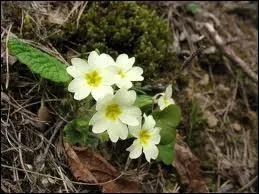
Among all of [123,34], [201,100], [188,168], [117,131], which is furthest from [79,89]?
[201,100]

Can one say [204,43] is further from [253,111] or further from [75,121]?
[75,121]

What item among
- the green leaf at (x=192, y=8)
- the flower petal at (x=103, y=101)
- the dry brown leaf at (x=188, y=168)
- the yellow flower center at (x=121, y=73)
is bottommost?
the dry brown leaf at (x=188, y=168)

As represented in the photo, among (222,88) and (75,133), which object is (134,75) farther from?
(222,88)

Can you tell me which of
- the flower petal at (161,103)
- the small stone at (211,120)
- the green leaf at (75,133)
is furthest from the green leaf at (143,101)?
the small stone at (211,120)

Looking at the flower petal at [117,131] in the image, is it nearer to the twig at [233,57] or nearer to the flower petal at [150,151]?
the flower petal at [150,151]

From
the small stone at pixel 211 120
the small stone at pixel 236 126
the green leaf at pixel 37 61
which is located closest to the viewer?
the green leaf at pixel 37 61

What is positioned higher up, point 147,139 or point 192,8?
point 192,8
